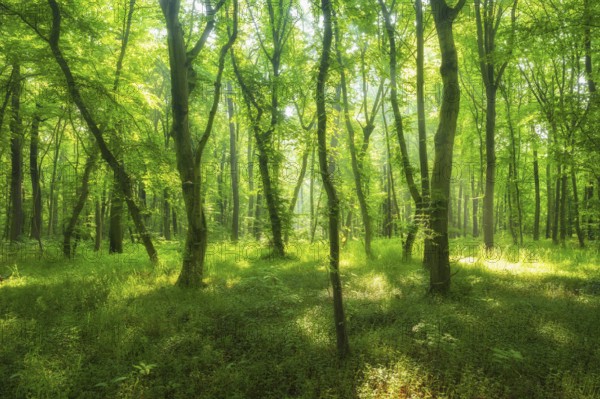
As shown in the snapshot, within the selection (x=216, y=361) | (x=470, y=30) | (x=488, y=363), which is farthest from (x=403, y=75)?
(x=216, y=361)

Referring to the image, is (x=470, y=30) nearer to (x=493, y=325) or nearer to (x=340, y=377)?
(x=493, y=325)

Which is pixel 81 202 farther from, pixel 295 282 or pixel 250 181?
pixel 250 181

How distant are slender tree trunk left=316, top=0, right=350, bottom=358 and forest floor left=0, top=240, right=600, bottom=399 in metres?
0.38

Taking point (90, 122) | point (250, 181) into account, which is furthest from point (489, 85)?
point (250, 181)

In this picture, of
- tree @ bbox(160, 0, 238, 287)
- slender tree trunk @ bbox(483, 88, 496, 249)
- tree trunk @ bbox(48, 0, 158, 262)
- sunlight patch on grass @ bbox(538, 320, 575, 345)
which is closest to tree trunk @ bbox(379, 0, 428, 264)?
slender tree trunk @ bbox(483, 88, 496, 249)

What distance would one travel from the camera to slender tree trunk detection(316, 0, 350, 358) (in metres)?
4.56

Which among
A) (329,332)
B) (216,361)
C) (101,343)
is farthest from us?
(329,332)

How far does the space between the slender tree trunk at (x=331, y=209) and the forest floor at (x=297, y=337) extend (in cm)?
38

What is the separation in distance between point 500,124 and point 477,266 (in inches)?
454

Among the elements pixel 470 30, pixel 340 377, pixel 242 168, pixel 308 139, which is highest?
pixel 470 30

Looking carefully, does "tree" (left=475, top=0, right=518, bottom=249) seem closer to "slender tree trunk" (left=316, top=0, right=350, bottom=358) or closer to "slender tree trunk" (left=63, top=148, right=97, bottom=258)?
"slender tree trunk" (left=316, top=0, right=350, bottom=358)

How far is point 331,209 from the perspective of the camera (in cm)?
455

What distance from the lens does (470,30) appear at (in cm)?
1232

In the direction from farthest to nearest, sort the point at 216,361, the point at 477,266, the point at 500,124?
the point at 500,124
the point at 477,266
the point at 216,361
